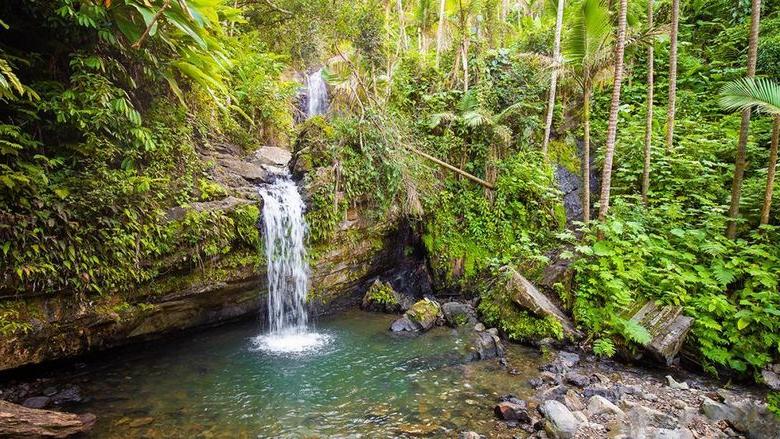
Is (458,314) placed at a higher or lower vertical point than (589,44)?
lower

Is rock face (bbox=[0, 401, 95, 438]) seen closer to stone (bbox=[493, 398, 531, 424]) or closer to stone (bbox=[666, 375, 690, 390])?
stone (bbox=[493, 398, 531, 424])

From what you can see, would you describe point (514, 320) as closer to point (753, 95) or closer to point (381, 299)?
point (381, 299)

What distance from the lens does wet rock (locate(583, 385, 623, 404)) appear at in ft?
18.7

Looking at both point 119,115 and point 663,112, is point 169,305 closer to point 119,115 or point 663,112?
point 119,115

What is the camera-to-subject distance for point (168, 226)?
6.71 meters

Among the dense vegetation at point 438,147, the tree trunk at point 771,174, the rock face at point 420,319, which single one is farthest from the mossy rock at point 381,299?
the tree trunk at point 771,174

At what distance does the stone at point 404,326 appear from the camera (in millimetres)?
8398

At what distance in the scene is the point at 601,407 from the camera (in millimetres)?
5289

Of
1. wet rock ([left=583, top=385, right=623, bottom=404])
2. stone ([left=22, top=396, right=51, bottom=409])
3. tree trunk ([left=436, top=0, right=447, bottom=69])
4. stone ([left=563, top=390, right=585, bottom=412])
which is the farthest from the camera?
tree trunk ([left=436, top=0, right=447, bottom=69])

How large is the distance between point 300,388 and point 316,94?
39.6 ft

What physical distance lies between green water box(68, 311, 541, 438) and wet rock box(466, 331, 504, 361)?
0.22m

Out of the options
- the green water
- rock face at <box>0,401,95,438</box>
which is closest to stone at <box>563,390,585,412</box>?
the green water

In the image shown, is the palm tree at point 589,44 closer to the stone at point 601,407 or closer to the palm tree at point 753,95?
the palm tree at point 753,95

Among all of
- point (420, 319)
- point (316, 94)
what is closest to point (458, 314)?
point (420, 319)
